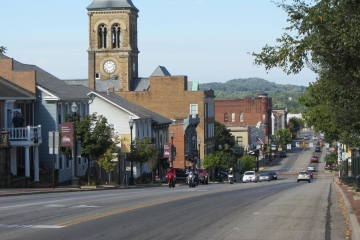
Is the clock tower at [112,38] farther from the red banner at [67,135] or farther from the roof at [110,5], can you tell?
the red banner at [67,135]

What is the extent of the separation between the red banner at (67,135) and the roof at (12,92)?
4.75 m

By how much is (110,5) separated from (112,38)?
5.61m

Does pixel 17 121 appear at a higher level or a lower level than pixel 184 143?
higher

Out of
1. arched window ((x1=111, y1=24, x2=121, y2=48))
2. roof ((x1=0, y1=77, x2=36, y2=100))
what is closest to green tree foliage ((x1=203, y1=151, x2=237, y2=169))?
roof ((x1=0, y1=77, x2=36, y2=100))

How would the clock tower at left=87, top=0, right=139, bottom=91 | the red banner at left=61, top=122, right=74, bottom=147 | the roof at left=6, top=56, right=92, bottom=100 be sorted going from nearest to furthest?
the red banner at left=61, top=122, right=74, bottom=147, the roof at left=6, top=56, right=92, bottom=100, the clock tower at left=87, top=0, right=139, bottom=91

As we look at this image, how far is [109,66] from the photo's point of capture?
4779 inches

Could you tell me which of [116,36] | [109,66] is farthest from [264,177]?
[116,36]

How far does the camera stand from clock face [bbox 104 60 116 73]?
396ft

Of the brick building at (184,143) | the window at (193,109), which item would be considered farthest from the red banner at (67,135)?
the window at (193,109)

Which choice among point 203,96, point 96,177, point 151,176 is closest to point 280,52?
point 96,177

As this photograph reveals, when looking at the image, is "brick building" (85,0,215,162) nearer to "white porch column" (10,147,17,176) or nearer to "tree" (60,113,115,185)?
"tree" (60,113,115,185)

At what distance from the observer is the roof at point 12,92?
137ft

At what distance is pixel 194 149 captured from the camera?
89125 millimetres

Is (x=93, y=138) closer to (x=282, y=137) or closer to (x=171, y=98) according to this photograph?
(x=171, y=98)
